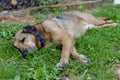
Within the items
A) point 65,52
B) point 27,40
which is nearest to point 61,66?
point 65,52

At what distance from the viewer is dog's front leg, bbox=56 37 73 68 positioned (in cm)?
482

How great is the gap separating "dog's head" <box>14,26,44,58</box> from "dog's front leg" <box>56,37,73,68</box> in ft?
1.35

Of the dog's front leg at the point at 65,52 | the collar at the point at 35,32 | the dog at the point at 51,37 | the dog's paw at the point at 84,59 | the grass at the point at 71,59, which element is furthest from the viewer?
the collar at the point at 35,32

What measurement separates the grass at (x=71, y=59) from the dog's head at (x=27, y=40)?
0.37 feet

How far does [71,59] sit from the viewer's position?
16.9ft

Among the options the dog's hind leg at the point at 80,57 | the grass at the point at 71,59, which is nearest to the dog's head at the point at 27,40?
the grass at the point at 71,59

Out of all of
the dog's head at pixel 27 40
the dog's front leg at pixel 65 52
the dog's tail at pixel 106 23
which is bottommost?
the dog's tail at pixel 106 23

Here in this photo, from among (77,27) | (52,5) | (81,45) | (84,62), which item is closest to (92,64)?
(84,62)

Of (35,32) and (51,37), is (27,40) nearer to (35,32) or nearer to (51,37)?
(35,32)

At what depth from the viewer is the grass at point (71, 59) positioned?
14.8ft

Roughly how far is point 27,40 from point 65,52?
684mm

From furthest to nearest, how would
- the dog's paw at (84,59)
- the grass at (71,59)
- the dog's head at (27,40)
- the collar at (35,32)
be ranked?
1. the collar at (35,32)
2. the dog's head at (27,40)
3. the dog's paw at (84,59)
4. the grass at (71,59)

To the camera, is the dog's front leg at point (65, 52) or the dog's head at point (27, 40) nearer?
the dog's front leg at point (65, 52)

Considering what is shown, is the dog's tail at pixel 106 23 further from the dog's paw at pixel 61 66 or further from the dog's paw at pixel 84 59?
the dog's paw at pixel 61 66
